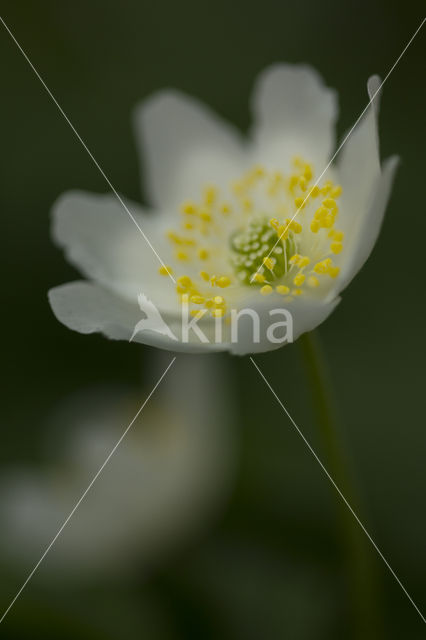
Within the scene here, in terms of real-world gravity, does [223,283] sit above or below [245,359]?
above

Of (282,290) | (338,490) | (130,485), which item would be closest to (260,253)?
(282,290)

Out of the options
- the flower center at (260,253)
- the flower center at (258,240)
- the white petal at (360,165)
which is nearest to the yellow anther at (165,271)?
the flower center at (258,240)

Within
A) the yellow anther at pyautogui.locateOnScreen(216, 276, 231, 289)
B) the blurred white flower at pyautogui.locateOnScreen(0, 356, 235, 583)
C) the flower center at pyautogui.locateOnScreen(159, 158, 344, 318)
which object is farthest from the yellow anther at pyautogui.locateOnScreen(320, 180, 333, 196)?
the blurred white flower at pyautogui.locateOnScreen(0, 356, 235, 583)

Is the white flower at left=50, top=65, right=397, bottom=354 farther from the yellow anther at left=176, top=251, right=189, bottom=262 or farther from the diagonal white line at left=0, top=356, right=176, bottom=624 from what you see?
the diagonal white line at left=0, top=356, right=176, bottom=624

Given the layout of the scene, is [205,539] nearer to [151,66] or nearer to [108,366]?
[108,366]

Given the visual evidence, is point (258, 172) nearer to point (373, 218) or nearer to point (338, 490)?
point (373, 218)

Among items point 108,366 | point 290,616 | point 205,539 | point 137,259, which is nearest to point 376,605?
point 290,616

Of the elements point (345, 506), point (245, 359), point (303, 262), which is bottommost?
point (345, 506)
